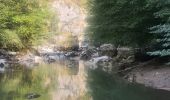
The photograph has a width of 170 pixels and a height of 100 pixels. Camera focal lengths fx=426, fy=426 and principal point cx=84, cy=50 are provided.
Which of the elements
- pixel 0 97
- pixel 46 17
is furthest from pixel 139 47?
pixel 46 17

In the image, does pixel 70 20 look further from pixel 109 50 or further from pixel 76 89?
pixel 76 89

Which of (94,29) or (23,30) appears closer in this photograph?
(94,29)

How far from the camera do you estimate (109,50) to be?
178ft

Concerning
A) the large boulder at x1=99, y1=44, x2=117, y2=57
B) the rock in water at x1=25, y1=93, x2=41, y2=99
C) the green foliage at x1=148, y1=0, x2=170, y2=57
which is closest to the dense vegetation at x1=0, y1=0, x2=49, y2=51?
the large boulder at x1=99, y1=44, x2=117, y2=57

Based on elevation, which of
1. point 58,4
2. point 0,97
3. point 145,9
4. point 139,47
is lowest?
point 0,97

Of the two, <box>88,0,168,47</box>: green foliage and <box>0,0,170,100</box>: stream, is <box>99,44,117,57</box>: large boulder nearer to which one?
<box>88,0,168,47</box>: green foliage

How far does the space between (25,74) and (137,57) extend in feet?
32.3

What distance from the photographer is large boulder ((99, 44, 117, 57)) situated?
5191 cm

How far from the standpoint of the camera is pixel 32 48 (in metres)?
58.7

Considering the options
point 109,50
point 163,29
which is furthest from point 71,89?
point 109,50

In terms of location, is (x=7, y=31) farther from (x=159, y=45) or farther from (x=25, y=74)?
(x=159, y=45)

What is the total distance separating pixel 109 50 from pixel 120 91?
95.8 ft

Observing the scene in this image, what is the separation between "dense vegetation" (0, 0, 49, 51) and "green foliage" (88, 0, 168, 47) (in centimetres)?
1376

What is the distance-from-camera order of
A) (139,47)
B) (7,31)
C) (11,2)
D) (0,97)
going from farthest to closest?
1. (11,2)
2. (7,31)
3. (139,47)
4. (0,97)
